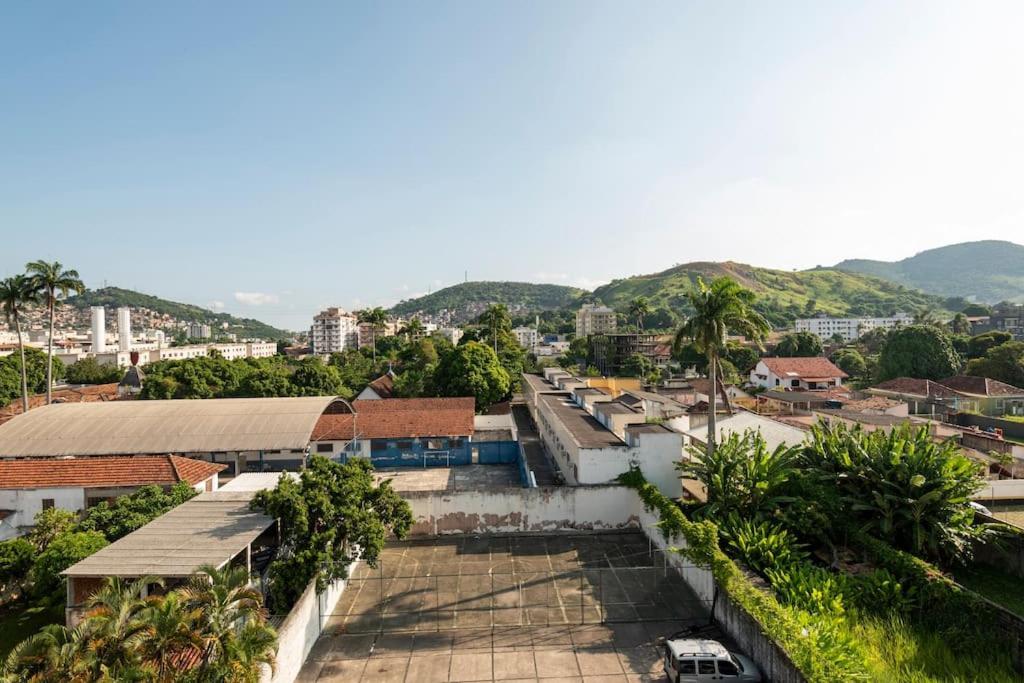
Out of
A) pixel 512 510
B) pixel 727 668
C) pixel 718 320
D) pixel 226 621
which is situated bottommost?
pixel 727 668

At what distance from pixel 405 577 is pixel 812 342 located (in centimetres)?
9946

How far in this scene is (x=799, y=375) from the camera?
2862 inches

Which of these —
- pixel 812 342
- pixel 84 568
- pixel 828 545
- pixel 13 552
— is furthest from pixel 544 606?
pixel 812 342

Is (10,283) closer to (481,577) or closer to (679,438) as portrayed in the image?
Result: (481,577)

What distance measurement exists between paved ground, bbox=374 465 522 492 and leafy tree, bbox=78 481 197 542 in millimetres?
10218

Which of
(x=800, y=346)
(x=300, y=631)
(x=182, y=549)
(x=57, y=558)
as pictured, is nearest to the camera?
(x=300, y=631)

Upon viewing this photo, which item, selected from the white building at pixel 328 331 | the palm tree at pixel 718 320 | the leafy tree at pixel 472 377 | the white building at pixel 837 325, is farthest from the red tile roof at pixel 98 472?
the white building at pixel 837 325

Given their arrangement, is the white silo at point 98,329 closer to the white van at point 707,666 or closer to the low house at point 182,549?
the low house at point 182,549

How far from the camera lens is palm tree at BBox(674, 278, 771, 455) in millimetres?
24109

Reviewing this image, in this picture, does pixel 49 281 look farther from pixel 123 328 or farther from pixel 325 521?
pixel 123 328

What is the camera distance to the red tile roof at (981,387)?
56294 millimetres

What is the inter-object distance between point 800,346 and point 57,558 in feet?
348

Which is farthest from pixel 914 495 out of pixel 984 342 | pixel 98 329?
pixel 98 329

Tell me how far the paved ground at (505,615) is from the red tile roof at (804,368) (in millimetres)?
60907
